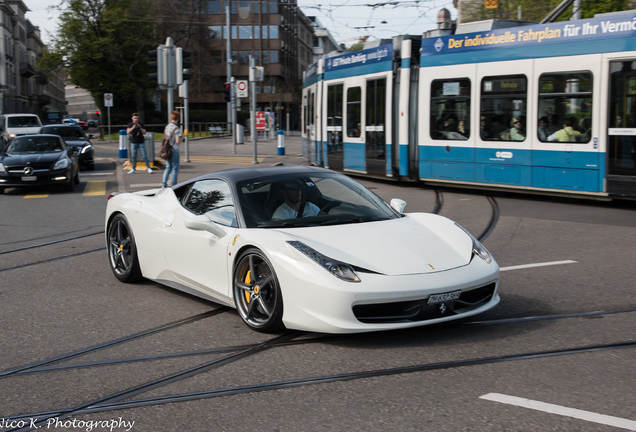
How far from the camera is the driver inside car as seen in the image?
20.2 ft

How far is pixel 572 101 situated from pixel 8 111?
9168 centimetres

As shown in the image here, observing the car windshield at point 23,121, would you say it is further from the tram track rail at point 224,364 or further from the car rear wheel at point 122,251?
the tram track rail at point 224,364

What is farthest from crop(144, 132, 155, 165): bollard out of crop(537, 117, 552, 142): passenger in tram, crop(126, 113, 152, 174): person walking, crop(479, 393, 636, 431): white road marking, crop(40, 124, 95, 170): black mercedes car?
crop(479, 393, 636, 431): white road marking

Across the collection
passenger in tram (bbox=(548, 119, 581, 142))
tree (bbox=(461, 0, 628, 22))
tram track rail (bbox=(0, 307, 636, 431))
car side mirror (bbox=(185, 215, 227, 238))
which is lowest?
tram track rail (bbox=(0, 307, 636, 431))

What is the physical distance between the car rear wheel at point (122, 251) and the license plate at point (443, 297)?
345 cm

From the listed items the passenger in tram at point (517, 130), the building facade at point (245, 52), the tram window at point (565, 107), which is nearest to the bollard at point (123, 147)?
the passenger in tram at point (517, 130)

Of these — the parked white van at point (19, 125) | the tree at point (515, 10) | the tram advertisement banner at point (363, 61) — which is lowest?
the parked white van at point (19, 125)

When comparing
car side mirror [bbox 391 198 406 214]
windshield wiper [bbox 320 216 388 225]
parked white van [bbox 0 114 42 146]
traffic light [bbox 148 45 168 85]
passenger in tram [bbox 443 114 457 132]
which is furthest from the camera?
Answer: parked white van [bbox 0 114 42 146]

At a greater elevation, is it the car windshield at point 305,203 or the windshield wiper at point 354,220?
the car windshield at point 305,203

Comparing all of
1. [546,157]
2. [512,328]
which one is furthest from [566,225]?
[512,328]

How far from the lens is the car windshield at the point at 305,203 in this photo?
6090 millimetres

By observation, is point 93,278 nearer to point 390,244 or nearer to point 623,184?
point 390,244

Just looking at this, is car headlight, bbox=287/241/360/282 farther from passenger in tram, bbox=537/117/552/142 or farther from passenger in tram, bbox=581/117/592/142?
passenger in tram, bbox=537/117/552/142

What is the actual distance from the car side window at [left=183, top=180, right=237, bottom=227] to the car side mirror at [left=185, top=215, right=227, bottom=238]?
0.11m
